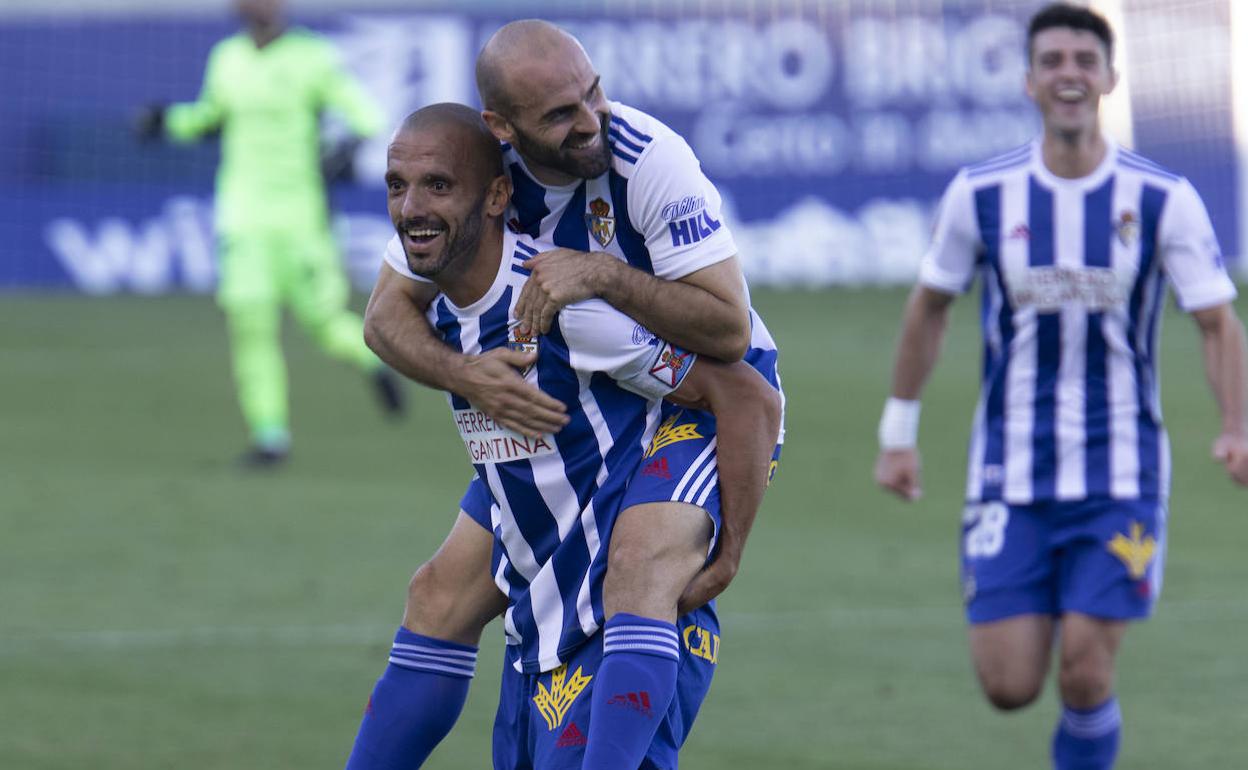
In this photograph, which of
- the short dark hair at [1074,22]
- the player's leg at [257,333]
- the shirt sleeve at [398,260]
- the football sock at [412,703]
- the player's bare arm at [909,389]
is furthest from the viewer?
the player's leg at [257,333]

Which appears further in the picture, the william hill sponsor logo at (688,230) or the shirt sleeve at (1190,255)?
the shirt sleeve at (1190,255)

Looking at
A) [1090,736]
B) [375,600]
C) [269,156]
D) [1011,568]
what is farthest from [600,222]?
[269,156]

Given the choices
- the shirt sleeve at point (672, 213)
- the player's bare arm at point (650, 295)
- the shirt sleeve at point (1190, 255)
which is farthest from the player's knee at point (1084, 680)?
the shirt sleeve at point (672, 213)

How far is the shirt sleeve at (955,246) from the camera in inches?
236

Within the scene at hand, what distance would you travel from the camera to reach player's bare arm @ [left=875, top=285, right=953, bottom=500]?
20.2 ft

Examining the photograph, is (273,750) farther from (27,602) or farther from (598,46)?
(598,46)

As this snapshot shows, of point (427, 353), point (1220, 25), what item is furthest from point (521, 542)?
point (1220, 25)

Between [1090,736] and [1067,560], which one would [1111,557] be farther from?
[1090,736]

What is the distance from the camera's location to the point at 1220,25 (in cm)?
2288

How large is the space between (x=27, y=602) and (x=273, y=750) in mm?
2457

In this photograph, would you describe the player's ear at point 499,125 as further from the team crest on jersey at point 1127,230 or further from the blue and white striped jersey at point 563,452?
the team crest on jersey at point 1127,230

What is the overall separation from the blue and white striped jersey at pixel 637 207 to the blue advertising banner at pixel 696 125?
16.5m

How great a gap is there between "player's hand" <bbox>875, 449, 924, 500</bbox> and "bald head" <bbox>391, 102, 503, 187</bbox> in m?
2.34

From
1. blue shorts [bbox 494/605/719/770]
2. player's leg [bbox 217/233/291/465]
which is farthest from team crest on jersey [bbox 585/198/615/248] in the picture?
player's leg [bbox 217/233/291/465]
